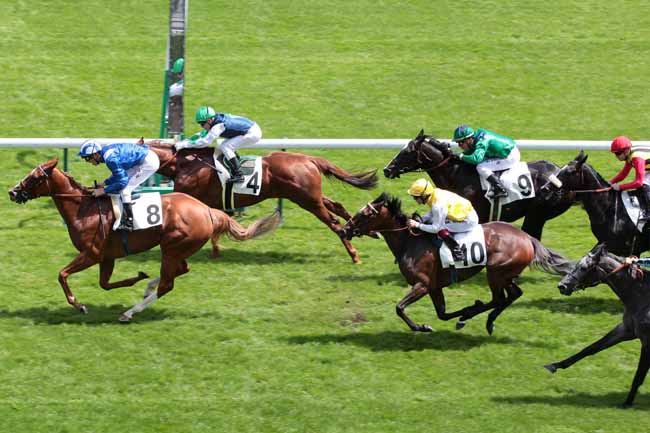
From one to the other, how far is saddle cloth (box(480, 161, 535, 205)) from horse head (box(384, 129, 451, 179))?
530 millimetres

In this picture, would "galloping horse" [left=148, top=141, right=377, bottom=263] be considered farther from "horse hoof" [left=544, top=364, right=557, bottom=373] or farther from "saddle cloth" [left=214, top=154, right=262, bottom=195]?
"horse hoof" [left=544, top=364, right=557, bottom=373]

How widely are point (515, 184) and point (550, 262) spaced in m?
1.73

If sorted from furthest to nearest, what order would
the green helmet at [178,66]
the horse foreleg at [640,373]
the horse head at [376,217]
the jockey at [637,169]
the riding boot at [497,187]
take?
1. the green helmet at [178,66]
2. the riding boot at [497,187]
3. the jockey at [637,169]
4. the horse head at [376,217]
5. the horse foreleg at [640,373]

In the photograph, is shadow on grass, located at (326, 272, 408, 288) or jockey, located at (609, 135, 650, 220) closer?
jockey, located at (609, 135, 650, 220)

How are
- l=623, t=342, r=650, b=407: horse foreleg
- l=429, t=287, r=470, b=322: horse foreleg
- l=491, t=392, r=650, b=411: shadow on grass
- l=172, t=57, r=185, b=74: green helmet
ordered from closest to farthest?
l=623, t=342, r=650, b=407: horse foreleg → l=491, t=392, r=650, b=411: shadow on grass → l=429, t=287, r=470, b=322: horse foreleg → l=172, t=57, r=185, b=74: green helmet

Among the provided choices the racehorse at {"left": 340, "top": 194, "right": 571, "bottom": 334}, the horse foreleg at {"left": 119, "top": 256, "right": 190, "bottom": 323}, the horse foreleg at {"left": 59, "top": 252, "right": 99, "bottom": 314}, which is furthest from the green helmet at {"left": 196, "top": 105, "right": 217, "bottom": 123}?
the racehorse at {"left": 340, "top": 194, "right": 571, "bottom": 334}

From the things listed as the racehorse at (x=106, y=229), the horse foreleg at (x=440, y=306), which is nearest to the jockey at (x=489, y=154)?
the horse foreleg at (x=440, y=306)

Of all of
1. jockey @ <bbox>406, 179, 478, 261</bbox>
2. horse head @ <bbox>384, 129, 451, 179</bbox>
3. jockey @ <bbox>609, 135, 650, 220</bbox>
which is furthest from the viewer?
horse head @ <bbox>384, 129, 451, 179</bbox>

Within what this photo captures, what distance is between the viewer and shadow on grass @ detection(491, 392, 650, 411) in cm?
956

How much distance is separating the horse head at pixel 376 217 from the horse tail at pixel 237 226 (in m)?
0.97

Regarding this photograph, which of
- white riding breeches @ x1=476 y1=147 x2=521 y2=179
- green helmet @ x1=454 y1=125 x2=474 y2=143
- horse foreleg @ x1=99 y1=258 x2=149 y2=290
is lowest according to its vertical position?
horse foreleg @ x1=99 y1=258 x2=149 y2=290

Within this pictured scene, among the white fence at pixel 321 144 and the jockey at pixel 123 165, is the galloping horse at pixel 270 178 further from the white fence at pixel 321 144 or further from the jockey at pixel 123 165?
the jockey at pixel 123 165

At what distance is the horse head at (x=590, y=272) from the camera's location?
9625mm

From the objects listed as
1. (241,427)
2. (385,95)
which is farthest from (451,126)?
(241,427)
